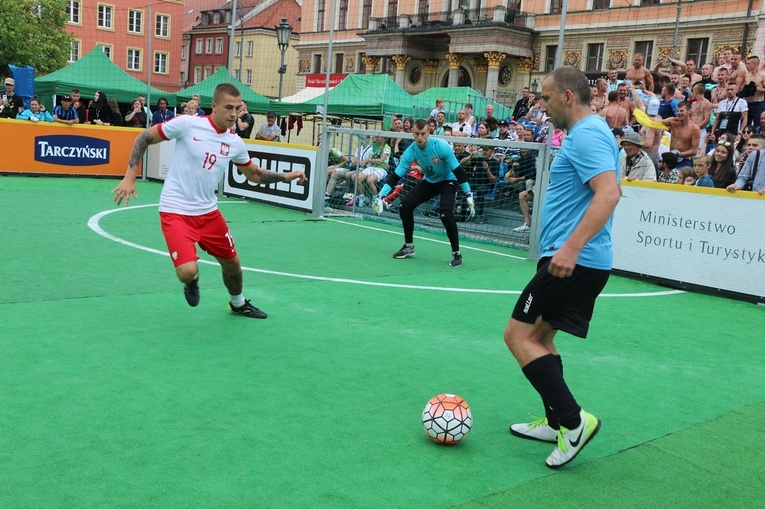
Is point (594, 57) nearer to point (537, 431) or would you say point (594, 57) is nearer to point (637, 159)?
point (637, 159)

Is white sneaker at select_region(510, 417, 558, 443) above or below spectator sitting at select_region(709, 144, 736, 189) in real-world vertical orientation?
below

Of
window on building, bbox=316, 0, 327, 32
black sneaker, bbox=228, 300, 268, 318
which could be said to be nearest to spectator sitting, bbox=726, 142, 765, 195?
black sneaker, bbox=228, 300, 268, 318

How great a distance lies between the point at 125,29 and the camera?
60.6 m

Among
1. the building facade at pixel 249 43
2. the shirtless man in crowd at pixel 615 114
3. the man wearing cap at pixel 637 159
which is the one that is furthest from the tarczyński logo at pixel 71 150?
the building facade at pixel 249 43

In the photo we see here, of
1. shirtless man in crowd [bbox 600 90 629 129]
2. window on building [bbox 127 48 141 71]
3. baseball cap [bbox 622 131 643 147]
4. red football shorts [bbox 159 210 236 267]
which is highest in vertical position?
window on building [bbox 127 48 141 71]

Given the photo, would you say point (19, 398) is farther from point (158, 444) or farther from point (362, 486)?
point (362, 486)

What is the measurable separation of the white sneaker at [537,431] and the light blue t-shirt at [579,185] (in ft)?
3.38

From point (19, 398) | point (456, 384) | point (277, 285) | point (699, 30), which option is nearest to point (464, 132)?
point (277, 285)

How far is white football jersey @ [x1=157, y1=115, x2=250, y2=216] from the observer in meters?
6.71

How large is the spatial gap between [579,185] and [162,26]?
64759 mm

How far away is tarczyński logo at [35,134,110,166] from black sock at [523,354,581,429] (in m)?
17.0

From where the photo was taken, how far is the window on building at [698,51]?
40.9 m

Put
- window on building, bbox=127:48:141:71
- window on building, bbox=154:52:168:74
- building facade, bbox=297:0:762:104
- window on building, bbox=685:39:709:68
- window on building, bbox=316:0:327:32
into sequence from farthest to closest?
window on building, bbox=154:52:168:74 < window on building, bbox=127:48:141:71 < window on building, bbox=316:0:327:32 < window on building, bbox=685:39:709:68 < building facade, bbox=297:0:762:104

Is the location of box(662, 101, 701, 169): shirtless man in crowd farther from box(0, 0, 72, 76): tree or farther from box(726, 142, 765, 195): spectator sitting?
box(0, 0, 72, 76): tree
